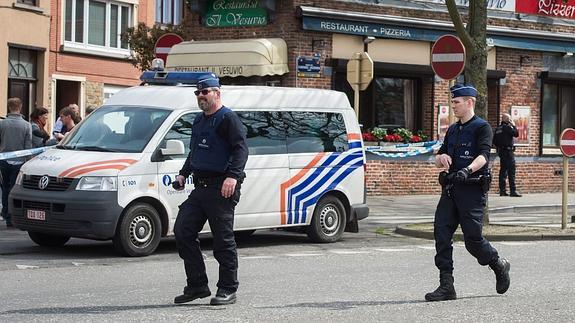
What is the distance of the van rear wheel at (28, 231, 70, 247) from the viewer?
13.7 meters

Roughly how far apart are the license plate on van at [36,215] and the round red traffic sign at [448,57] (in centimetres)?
669

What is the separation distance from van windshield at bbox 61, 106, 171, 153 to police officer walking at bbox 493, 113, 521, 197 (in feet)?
42.0

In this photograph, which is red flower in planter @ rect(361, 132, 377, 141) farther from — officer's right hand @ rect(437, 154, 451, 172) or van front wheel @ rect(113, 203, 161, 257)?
officer's right hand @ rect(437, 154, 451, 172)

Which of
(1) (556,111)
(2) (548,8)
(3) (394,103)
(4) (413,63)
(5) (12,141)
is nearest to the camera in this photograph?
(5) (12,141)

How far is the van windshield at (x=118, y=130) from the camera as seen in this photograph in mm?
13258

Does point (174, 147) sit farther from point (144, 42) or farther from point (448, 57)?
point (144, 42)

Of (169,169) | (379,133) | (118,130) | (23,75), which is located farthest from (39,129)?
(23,75)

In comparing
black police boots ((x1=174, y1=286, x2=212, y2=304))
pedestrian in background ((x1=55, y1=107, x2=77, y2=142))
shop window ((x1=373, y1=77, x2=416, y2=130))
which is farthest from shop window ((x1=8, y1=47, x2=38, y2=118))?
black police boots ((x1=174, y1=286, x2=212, y2=304))

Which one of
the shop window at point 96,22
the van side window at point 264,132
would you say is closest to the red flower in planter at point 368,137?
the van side window at point 264,132

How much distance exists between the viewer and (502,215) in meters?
21.0

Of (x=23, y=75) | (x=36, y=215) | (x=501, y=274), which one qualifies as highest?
(x=23, y=75)

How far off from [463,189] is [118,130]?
5.42 m

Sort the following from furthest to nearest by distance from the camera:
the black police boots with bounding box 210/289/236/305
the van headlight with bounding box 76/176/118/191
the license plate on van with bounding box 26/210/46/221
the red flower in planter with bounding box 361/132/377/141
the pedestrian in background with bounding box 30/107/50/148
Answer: the red flower in planter with bounding box 361/132/377/141
the pedestrian in background with bounding box 30/107/50/148
the license plate on van with bounding box 26/210/46/221
the van headlight with bounding box 76/176/118/191
the black police boots with bounding box 210/289/236/305

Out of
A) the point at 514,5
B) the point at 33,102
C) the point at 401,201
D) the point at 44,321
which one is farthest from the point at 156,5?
the point at 44,321
